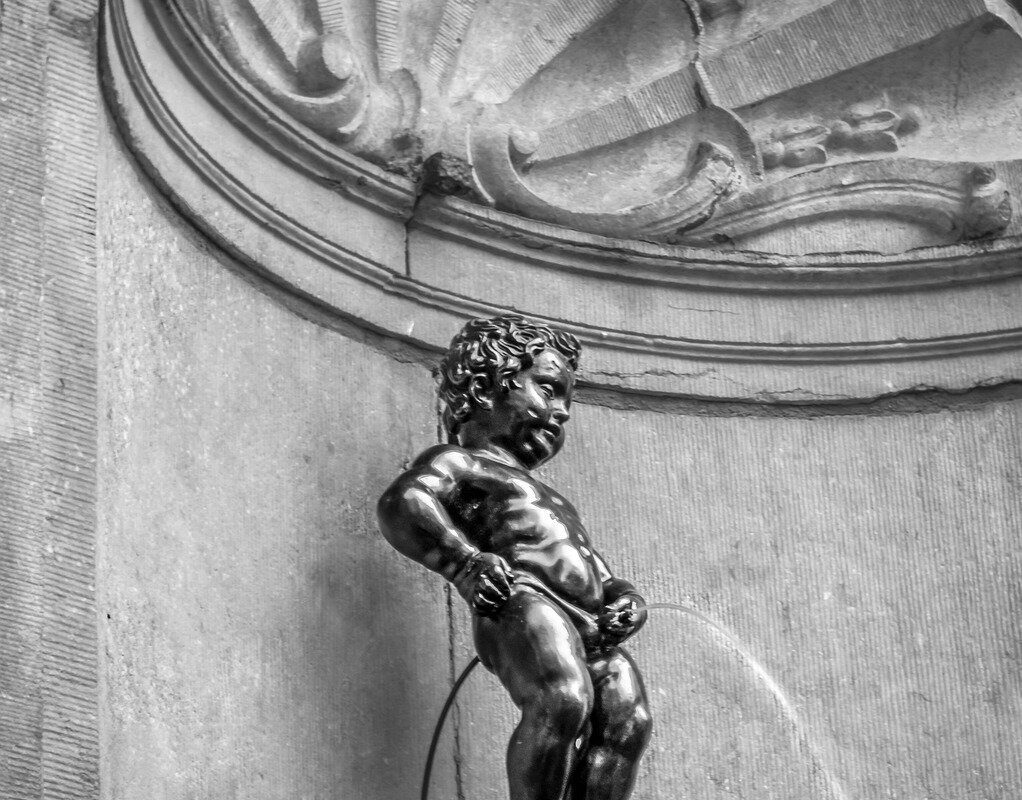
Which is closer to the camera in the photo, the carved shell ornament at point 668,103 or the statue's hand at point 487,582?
the statue's hand at point 487,582

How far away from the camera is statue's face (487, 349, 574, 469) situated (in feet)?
13.4

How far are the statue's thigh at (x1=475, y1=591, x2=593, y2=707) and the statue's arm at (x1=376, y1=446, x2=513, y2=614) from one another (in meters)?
0.03

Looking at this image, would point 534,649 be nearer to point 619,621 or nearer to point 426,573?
point 619,621

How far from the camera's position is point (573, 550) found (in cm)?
394

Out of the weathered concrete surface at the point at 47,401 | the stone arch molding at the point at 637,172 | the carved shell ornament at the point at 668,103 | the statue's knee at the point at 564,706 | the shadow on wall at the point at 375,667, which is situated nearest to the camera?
the weathered concrete surface at the point at 47,401

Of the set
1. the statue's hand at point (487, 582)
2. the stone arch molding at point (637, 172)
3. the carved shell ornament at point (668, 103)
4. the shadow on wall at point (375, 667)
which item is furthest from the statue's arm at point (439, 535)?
the carved shell ornament at point (668, 103)

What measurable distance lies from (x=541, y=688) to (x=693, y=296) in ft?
4.35

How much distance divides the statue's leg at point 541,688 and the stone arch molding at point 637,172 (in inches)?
34.4

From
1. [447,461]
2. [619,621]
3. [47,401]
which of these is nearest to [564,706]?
[619,621]

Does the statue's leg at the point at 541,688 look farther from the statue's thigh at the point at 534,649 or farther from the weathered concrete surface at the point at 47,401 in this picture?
the weathered concrete surface at the point at 47,401

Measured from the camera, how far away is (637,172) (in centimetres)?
501

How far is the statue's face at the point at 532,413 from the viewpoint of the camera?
4.08m

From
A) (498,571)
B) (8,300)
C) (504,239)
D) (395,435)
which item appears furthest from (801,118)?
(8,300)

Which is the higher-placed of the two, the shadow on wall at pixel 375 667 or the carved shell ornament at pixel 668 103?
the carved shell ornament at pixel 668 103
